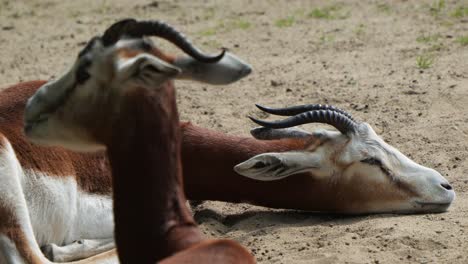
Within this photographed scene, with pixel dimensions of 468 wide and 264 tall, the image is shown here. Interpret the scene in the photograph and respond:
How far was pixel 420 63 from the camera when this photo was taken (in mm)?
9219

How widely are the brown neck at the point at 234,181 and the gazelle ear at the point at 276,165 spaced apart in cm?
10

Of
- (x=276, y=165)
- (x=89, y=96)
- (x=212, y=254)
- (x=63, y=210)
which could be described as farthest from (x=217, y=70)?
(x=63, y=210)

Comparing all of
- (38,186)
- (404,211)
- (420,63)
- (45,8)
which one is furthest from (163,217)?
(45,8)

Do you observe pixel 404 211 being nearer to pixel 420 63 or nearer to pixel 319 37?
pixel 420 63

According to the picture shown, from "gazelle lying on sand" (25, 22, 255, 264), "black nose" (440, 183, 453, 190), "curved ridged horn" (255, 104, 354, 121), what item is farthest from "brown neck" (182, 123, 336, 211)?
"gazelle lying on sand" (25, 22, 255, 264)

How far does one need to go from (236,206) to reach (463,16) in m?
4.81

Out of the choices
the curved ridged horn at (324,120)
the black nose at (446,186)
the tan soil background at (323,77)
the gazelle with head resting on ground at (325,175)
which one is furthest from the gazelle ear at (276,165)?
the black nose at (446,186)

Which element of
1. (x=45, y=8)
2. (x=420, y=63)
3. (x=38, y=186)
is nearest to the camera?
(x=38, y=186)

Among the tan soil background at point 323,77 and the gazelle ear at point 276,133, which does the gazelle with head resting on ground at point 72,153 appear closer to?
the tan soil background at point 323,77

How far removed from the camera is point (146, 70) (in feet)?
14.0

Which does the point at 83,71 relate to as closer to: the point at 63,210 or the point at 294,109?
the point at 63,210

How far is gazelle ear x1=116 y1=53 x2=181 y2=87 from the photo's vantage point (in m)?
4.18

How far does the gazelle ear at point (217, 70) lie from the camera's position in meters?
4.42

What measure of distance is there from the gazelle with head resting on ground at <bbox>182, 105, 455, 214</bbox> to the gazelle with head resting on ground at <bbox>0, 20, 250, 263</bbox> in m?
0.65
